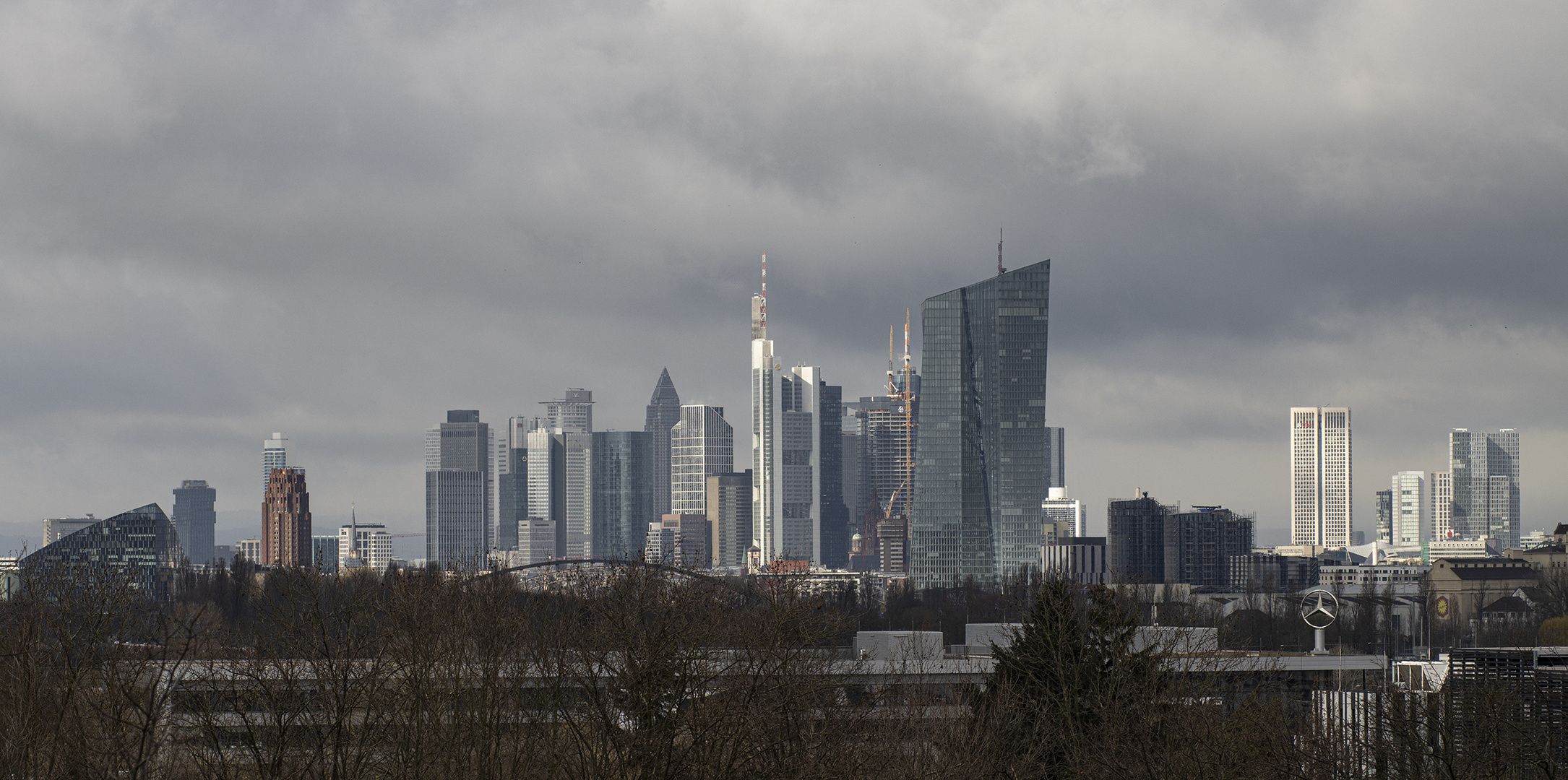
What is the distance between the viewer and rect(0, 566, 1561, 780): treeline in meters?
29.1

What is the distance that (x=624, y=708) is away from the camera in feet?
101

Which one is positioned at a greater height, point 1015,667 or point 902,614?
point 1015,667

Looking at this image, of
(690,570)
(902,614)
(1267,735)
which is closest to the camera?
(1267,735)

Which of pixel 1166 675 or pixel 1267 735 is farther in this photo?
pixel 1166 675

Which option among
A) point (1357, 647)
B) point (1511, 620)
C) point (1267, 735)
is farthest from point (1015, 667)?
point (1511, 620)

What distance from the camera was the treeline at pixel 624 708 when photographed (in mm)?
29062

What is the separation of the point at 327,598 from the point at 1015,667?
82.2 meters

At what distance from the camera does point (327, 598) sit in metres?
115

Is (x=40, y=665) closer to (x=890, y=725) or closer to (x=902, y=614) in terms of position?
(x=890, y=725)

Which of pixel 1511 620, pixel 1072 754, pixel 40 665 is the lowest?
pixel 1511 620

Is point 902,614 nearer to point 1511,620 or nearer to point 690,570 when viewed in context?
point 1511,620

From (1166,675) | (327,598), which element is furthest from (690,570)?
(327,598)

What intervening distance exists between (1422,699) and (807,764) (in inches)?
788

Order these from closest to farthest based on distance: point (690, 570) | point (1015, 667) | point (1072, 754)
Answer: point (1072, 754) < point (1015, 667) < point (690, 570)
